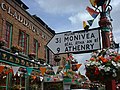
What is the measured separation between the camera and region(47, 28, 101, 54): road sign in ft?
15.4

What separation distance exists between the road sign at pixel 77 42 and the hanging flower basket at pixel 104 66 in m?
0.27

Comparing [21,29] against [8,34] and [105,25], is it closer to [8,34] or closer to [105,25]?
[8,34]

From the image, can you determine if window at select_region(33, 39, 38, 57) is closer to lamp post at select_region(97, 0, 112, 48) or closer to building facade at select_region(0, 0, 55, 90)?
building facade at select_region(0, 0, 55, 90)

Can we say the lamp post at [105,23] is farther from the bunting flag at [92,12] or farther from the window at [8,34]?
the window at [8,34]

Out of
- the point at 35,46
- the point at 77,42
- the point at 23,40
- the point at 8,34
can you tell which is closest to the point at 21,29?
the point at 23,40

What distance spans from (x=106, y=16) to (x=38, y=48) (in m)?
13.7

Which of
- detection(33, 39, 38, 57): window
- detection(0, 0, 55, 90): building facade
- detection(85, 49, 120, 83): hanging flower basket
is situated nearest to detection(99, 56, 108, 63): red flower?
detection(85, 49, 120, 83): hanging flower basket

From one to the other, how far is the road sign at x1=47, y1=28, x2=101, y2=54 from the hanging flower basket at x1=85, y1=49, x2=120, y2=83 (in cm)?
27

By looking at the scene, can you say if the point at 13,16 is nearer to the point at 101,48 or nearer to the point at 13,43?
the point at 13,43

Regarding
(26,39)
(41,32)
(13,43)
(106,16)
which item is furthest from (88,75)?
(41,32)

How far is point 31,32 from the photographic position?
16703 mm

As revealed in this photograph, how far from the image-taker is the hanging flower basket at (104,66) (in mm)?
4223

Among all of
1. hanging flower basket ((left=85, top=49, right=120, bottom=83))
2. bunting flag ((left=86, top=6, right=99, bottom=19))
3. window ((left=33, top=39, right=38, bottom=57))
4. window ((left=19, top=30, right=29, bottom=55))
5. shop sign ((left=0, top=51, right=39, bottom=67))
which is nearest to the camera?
hanging flower basket ((left=85, top=49, right=120, bottom=83))

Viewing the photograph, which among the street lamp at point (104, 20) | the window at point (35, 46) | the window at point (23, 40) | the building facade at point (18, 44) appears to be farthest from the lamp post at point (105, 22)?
the window at point (35, 46)
